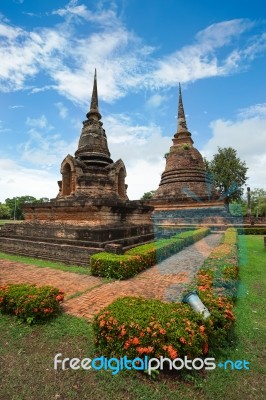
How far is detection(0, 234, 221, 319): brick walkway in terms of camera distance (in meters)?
4.68

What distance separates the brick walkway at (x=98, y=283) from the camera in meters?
4.68

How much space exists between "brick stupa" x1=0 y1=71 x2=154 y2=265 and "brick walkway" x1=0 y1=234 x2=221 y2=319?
1392mm

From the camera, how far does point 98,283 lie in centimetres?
595

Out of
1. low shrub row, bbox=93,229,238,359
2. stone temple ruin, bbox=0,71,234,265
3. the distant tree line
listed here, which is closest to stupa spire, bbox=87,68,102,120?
stone temple ruin, bbox=0,71,234,265

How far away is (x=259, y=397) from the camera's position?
2377 mm

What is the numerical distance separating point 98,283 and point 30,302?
7.50 feet

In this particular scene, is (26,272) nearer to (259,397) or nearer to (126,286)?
(126,286)

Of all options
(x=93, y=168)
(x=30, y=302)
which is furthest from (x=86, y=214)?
(x=30, y=302)

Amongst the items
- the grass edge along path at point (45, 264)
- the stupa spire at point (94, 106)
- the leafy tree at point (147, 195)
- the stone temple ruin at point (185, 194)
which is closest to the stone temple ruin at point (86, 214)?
the stupa spire at point (94, 106)

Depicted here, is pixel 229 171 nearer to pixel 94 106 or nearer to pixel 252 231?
pixel 252 231

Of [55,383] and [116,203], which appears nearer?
[55,383]

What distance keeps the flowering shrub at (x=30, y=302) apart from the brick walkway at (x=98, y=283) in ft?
1.45

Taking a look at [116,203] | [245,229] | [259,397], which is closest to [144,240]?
[116,203]

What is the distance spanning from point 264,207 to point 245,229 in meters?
38.6
